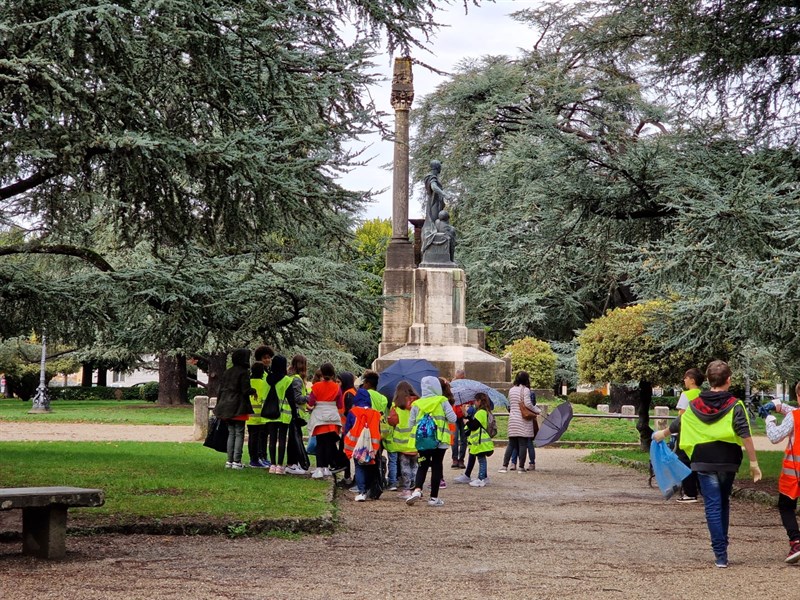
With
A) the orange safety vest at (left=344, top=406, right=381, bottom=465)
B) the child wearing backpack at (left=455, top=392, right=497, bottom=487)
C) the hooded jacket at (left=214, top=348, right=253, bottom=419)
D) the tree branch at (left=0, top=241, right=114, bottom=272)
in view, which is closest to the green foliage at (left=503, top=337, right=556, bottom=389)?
the child wearing backpack at (left=455, top=392, right=497, bottom=487)

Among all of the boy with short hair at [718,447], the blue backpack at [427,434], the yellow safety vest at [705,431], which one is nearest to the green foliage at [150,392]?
the blue backpack at [427,434]

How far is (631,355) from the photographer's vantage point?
19.7 metres

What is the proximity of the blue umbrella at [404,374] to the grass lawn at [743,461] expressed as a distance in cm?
450

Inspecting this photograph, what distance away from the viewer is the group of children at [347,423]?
12430 millimetres

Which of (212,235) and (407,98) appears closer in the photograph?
(212,235)

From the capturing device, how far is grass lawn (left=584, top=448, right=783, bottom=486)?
1545cm

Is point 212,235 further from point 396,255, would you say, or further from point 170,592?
point 396,255

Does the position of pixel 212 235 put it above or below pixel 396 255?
below

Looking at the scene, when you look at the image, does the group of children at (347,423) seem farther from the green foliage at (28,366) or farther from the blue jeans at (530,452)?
the green foliage at (28,366)

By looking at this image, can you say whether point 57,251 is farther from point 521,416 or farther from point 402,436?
point 521,416

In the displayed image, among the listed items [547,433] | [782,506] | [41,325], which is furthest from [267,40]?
[547,433]

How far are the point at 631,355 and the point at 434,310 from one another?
10458 millimetres

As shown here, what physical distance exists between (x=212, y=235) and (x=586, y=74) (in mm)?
32529

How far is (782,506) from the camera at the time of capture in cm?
862
